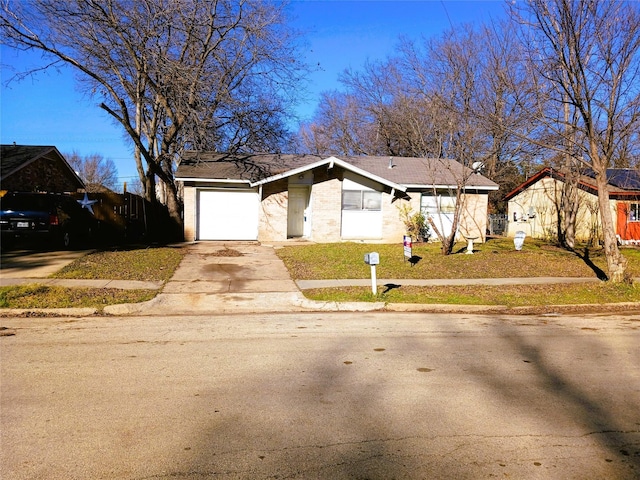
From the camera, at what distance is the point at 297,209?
22938 mm

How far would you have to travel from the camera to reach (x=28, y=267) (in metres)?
12.9

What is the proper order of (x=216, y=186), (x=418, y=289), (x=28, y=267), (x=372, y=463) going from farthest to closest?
(x=216, y=186), (x=28, y=267), (x=418, y=289), (x=372, y=463)

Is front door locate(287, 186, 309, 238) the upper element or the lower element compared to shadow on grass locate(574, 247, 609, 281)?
upper

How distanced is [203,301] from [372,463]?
23.9ft

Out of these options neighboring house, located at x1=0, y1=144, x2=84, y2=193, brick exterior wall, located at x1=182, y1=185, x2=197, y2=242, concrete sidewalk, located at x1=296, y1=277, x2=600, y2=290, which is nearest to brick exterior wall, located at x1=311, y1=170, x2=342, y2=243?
brick exterior wall, located at x1=182, y1=185, x2=197, y2=242

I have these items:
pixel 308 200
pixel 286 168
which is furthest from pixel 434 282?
pixel 286 168

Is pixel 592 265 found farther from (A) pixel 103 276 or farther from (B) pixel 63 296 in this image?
(B) pixel 63 296

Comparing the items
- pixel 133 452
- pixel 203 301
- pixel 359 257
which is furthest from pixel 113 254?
pixel 133 452

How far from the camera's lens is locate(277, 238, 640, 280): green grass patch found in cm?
1373

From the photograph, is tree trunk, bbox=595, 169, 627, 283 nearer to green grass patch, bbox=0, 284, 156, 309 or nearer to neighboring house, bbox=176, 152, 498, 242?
neighboring house, bbox=176, 152, 498, 242

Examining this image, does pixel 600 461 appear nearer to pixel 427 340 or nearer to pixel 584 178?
pixel 427 340

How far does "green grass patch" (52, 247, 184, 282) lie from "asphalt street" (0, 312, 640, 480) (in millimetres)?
4365

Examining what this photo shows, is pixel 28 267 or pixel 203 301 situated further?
pixel 28 267

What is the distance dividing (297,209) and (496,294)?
12730 mm
